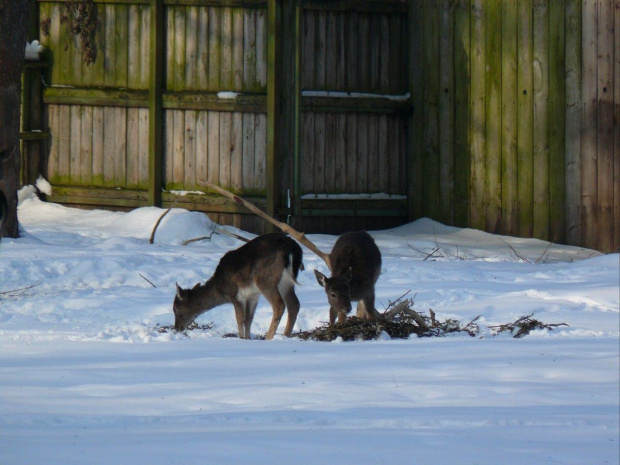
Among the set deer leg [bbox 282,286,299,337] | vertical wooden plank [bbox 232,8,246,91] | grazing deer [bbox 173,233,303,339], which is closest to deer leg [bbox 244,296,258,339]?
grazing deer [bbox 173,233,303,339]

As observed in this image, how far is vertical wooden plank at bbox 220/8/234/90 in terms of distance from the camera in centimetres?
1571

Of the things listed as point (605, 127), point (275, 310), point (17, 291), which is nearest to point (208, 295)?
point (275, 310)

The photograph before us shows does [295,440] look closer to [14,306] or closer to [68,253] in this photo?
[14,306]

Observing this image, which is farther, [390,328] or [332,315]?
[332,315]

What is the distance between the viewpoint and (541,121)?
1468cm

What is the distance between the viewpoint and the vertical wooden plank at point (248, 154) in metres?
15.7

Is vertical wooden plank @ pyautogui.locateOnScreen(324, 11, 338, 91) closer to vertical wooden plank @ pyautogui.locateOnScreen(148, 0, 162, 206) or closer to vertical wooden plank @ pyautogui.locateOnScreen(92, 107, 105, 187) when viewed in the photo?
vertical wooden plank @ pyautogui.locateOnScreen(148, 0, 162, 206)

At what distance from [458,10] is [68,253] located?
7.05 meters

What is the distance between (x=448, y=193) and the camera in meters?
15.9

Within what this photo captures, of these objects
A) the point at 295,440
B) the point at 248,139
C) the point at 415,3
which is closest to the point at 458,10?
the point at 415,3

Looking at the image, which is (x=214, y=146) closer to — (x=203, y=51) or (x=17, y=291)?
(x=203, y=51)

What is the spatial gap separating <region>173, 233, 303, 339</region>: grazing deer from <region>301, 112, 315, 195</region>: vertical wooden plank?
6.09m

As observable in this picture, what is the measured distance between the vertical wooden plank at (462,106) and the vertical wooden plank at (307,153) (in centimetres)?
220

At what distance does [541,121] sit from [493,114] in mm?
843
